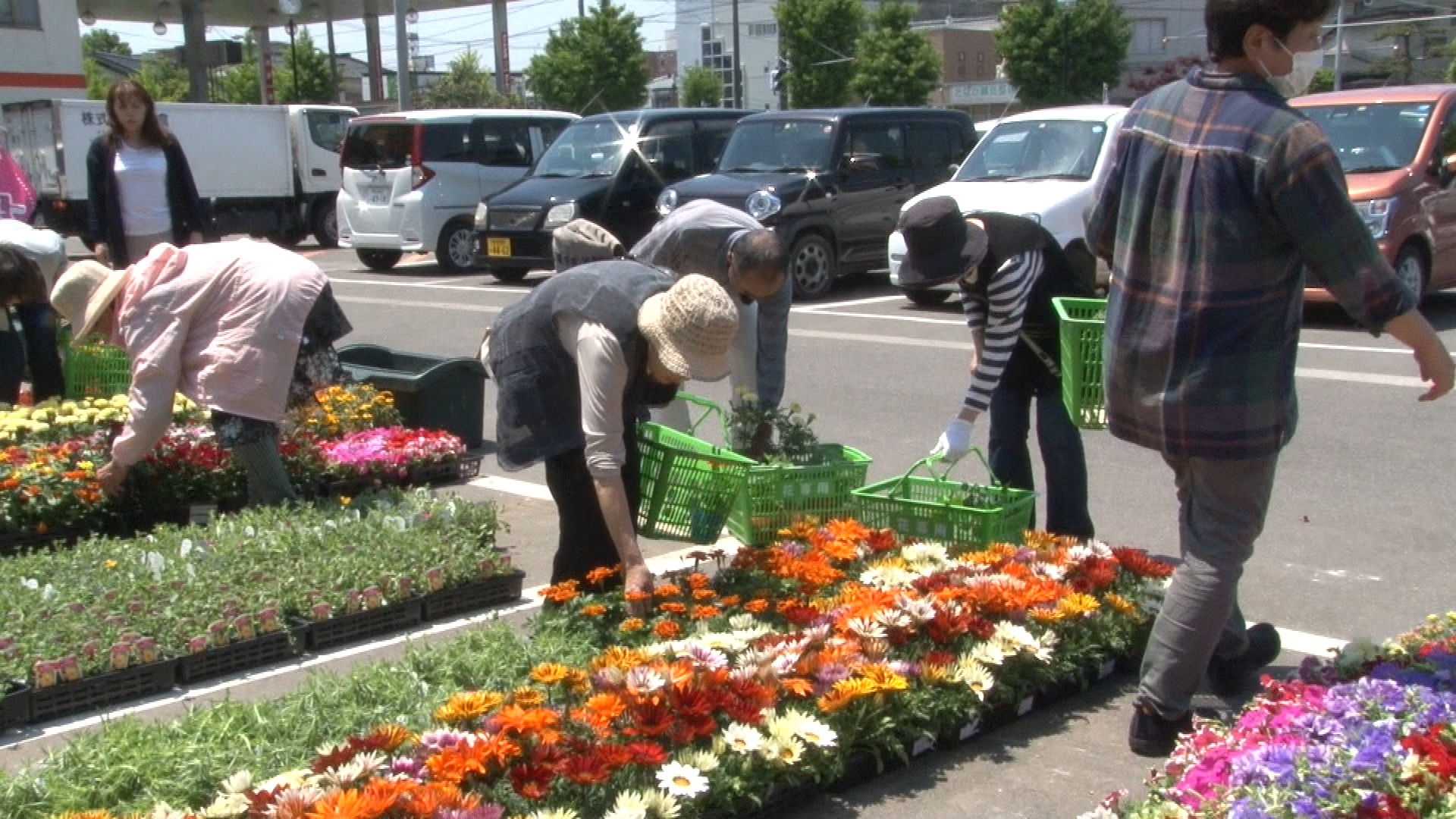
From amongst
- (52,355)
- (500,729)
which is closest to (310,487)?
(52,355)

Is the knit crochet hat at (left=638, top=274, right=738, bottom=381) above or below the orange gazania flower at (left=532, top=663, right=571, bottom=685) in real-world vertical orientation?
above

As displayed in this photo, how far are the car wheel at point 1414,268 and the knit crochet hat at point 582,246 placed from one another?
329 inches

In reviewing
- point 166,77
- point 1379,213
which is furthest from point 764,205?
point 166,77

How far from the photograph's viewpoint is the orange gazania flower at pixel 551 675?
3.70m

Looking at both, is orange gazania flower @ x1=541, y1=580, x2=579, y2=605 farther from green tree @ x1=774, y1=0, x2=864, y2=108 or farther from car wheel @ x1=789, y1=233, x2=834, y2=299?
green tree @ x1=774, y1=0, x2=864, y2=108

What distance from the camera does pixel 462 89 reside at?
51.4m

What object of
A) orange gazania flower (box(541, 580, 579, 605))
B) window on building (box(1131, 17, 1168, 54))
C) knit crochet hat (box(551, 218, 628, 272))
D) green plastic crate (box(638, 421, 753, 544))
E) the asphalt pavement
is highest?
window on building (box(1131, 17, 1168, 54))

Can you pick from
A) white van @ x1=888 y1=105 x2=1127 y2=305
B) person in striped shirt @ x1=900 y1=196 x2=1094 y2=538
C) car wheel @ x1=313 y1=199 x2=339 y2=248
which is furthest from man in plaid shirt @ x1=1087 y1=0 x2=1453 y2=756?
car wheel @ x1=313 y1=199 x2=339 y2=248

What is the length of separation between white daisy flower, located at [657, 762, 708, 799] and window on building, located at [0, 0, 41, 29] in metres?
29.3

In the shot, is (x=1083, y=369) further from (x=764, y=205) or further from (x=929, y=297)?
(x=929, y=297)

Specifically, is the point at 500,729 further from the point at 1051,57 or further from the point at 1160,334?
the point at 1051,57

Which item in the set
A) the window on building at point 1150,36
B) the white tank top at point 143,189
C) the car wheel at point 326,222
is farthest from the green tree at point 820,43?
the white tank top at point 143,189

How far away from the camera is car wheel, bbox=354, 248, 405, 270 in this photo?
68.1ft

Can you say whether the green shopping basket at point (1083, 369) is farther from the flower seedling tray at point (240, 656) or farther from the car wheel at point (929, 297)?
the car wheel at point (929, 297)
